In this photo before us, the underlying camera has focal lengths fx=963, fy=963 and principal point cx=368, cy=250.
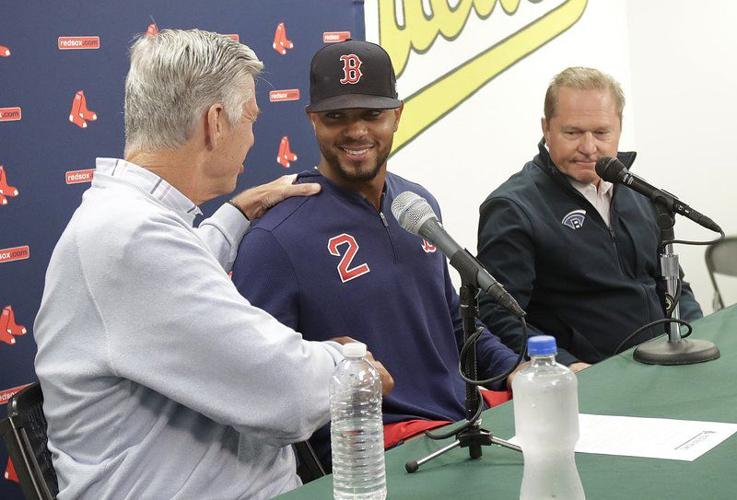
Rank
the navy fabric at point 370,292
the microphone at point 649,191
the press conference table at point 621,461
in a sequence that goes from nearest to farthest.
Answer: the press conference table at point 621,461, the microphone at point 649,191, the navy fabric at point 370,292

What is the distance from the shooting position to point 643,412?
5.92 ft

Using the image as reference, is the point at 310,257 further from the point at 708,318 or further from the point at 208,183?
the point at 708,318

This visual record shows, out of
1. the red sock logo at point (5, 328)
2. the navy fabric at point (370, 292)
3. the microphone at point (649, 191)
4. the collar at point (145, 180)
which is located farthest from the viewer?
the red sock logo at point (5, 328)

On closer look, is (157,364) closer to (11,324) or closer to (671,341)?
(11,324)

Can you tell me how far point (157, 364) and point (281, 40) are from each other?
194 cm

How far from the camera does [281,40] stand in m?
3.30

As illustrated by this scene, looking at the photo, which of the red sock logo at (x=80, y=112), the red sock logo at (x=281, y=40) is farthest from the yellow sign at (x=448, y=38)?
the red sock logo at (x=80, y=112)

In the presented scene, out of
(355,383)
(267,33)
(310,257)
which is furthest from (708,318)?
(267,33)

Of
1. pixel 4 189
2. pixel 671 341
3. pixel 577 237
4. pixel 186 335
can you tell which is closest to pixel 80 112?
pixel 4 189

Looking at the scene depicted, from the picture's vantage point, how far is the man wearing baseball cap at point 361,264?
2.18 meters

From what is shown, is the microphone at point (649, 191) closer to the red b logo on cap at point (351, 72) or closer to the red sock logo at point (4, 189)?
the red b logo on cap at point (351, 72)

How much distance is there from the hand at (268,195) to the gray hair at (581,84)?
95 centimetres

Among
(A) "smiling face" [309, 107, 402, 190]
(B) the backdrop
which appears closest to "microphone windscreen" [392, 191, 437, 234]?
(A) "smiling face" [309, 107, 402, 190]

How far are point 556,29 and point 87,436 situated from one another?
12.7ft
